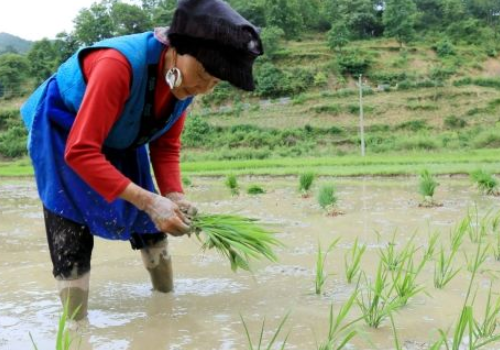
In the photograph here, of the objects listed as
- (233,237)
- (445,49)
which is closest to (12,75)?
(445,49)

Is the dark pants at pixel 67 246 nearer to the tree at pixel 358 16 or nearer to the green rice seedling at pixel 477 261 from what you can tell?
the green rice seedling at pixel 477 261

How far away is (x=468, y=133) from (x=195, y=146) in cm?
1246

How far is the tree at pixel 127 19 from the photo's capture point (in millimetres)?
47469

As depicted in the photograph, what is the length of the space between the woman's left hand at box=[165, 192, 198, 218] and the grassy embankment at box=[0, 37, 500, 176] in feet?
61.8

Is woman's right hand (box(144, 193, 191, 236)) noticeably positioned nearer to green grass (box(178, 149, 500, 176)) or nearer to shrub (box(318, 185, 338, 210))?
shrub (box(318, 185, 338, 210))

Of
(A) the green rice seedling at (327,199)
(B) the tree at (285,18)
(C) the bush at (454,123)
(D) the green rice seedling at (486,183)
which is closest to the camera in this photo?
(A) the green rice seedling at (327,199)

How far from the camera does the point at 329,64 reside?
125 feet

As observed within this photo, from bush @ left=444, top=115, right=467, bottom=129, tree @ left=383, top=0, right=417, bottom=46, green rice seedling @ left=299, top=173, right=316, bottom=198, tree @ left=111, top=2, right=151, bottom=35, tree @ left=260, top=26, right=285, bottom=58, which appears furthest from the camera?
tree @ left=111, top=2, right=151, bottom=35

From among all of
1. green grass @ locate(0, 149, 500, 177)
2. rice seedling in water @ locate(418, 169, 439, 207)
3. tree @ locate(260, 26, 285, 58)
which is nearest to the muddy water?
rice seedling in water @ locate(418, 169, 439, 207)

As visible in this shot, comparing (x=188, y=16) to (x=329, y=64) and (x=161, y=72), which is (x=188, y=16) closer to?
(x=161, y=72)

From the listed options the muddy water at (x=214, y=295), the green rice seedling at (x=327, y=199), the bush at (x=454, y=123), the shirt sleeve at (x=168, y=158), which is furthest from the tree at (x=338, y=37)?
the shirt sleeve at (x=168, y=158)

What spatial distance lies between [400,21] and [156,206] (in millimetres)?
45287

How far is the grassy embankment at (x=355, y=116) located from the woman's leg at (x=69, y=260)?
19.1m

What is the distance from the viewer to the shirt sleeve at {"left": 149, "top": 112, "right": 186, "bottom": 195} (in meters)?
2.90
